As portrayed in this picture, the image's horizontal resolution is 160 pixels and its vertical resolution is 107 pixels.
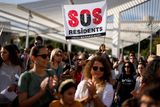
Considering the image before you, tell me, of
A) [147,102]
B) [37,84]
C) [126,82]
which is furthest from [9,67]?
[147,102]

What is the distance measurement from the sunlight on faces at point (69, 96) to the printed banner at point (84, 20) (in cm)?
604

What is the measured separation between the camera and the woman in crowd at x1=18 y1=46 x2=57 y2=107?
4.98 m

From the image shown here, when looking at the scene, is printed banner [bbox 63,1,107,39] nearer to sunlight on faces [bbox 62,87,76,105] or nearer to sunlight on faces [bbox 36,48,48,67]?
sunlight on faces [bbox 36,48,48,67]

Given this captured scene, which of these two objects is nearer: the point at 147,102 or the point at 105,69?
the point at 147,102

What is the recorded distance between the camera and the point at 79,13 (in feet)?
36.5

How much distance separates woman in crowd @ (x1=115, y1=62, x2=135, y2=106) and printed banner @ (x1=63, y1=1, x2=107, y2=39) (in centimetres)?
162

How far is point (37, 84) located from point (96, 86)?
71 centimetres

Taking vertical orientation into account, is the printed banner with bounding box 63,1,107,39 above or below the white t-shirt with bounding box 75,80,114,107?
above

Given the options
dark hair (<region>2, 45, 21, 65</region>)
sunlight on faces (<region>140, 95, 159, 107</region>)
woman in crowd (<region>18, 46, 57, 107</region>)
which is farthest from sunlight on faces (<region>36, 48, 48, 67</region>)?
sunlight on faces (<region>140, 95, 159, 107</region>)

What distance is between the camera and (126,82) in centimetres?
963

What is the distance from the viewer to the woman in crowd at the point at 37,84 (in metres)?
4.98

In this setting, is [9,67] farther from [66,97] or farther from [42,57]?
[66,97]

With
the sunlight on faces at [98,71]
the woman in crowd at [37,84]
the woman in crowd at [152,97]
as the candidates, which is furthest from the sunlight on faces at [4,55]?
the woman in crowd at [152,97]

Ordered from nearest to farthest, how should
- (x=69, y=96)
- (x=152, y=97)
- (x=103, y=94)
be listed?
1. (x=152, y=97)
2. (x=69, y=96)
3. (x=103, y=94)
